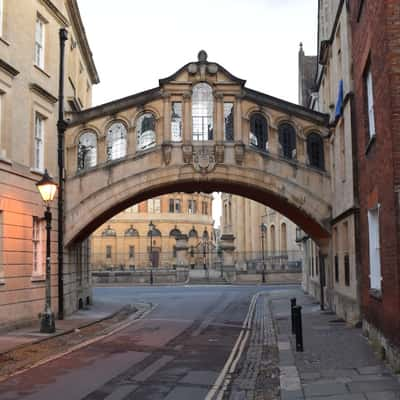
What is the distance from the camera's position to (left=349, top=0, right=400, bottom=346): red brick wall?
10.1 metres

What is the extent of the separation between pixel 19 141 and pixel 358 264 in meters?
10.5

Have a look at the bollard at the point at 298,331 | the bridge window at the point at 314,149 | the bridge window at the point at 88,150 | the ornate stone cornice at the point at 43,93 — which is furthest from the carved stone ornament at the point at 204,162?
the bollard at the point at 298,331

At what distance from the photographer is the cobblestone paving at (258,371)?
9695mm

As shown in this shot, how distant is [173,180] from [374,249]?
1055cm

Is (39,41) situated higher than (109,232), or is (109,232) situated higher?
(39,41)

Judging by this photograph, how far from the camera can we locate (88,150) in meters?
23.5

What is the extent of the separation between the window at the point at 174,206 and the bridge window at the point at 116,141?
226 ft

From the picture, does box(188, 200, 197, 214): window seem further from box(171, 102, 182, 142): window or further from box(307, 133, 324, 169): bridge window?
box(307, 133, 324, 169): bridge window

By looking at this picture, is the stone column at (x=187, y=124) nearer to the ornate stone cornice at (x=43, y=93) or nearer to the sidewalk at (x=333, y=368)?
the ornate stone cornice at (x=43, y=93)

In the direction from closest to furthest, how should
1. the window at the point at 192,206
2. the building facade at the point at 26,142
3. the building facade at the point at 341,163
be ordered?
the building facade at the point at 341,163, the building facade at the point at 26,142, the window at the point at 192,206

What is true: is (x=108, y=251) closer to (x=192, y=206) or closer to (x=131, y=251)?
(x=131, y=251)

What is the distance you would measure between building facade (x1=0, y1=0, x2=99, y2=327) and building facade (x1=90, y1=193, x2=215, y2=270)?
63574mm

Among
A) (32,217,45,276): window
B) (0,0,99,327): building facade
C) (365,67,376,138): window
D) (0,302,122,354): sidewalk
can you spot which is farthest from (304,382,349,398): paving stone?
(32,217,45,276): window

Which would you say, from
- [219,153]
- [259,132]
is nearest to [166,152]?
[219,153]
